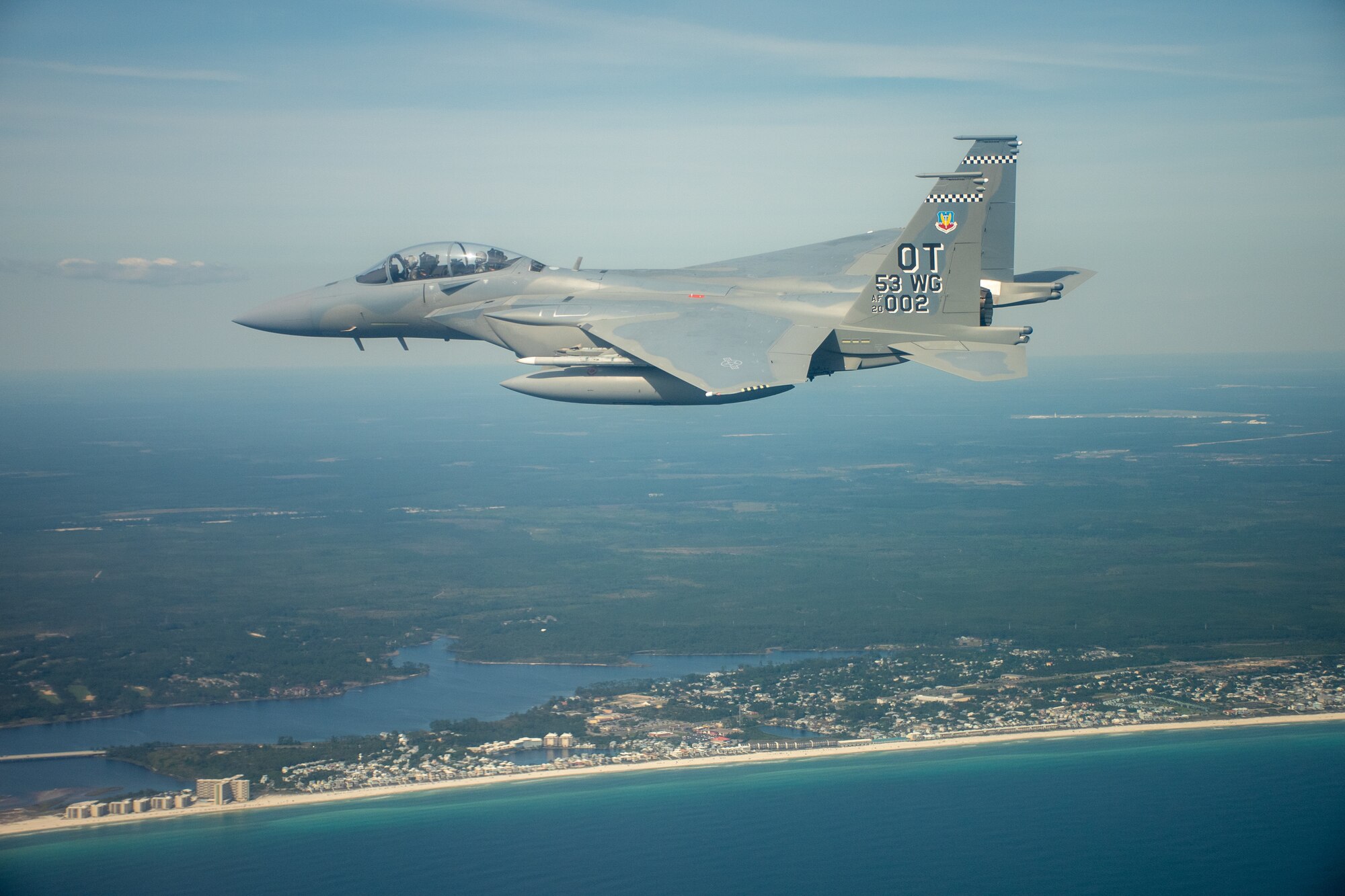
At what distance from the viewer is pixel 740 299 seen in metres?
24.0

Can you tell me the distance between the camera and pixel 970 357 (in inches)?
824

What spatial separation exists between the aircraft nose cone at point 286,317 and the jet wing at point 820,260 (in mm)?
10014

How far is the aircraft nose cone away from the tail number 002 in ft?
47.9

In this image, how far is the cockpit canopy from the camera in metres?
25.8

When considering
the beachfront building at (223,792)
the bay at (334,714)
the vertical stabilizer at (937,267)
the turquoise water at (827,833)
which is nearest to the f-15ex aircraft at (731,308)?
the vertical stabilizer at (937,267)

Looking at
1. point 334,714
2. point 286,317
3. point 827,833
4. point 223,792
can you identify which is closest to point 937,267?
point 286,317

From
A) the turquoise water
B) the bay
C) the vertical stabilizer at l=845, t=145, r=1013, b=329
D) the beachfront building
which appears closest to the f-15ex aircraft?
the vertical stabilizer at l=845, t=145, r=1013, b=329

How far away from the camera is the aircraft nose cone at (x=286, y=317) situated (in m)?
26.6

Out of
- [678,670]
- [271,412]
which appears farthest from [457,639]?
[271,412]

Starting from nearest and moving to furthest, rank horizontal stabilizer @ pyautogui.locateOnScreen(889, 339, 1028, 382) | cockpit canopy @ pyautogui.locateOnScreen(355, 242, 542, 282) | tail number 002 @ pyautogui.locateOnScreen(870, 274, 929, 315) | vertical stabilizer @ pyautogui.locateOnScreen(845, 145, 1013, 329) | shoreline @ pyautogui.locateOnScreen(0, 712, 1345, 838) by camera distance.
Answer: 1. horizontal stabilizer @ pyautogui.locateOnScreen(889, 339, 1028, 382)
2. vertical stabilizer @ pyautogui.locateOnScreen(845, 145, 1013, 329)
3. tail number 002 @ pyautogui.locateOnScreen(870, 274, 929, 315)
4. cockpit canopy @ pyautogui.locateOnScreen(355, 242, 542, 282)
5. shoreline @ pyautogui.locateOnScreen(0, 712, 1345, 838)

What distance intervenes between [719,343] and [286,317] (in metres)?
12.3

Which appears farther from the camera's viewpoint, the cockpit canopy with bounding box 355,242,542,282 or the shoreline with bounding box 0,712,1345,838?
the shoreline with bounding box 0,712,1345,838

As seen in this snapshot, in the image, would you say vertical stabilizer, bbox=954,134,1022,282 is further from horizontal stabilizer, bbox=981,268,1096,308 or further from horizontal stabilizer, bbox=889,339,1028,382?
horizontal stabilizer, bbox=889,339,1028,382

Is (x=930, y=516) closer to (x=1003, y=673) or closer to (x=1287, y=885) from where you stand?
(x=1003, y=673)
